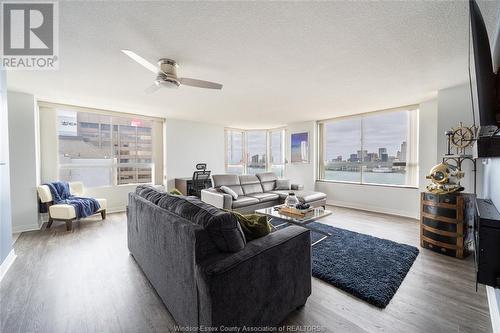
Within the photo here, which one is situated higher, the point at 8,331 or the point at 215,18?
the point at 215,18

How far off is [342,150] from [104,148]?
241 inches

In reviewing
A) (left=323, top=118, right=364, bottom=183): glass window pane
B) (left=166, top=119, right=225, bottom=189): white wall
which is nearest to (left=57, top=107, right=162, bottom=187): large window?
(left=166, top=119, right=225, bottom=189): white wall

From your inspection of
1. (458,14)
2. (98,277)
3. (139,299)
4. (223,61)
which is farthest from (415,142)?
(98,277)

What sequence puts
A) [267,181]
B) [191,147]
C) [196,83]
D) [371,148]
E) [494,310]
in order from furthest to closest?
[191,147] < [267,181] < [371,148] < [196,83] < [494,310]

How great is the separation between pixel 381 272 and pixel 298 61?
2.50 metres

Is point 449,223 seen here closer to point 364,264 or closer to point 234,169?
point 364,264

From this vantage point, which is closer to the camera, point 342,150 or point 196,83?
point 196,83

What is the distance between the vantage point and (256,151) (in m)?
7.83

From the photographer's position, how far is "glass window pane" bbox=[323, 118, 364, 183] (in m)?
5.34

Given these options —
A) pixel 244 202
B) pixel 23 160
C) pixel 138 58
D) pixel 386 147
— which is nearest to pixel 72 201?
pixel 23 160

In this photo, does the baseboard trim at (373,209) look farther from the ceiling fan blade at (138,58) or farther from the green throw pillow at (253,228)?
the ceiling fan blade at (138,58)

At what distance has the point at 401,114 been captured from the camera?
4.62 m

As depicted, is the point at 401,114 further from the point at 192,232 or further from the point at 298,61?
the point at 192,232

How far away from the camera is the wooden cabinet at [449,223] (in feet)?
8.27
